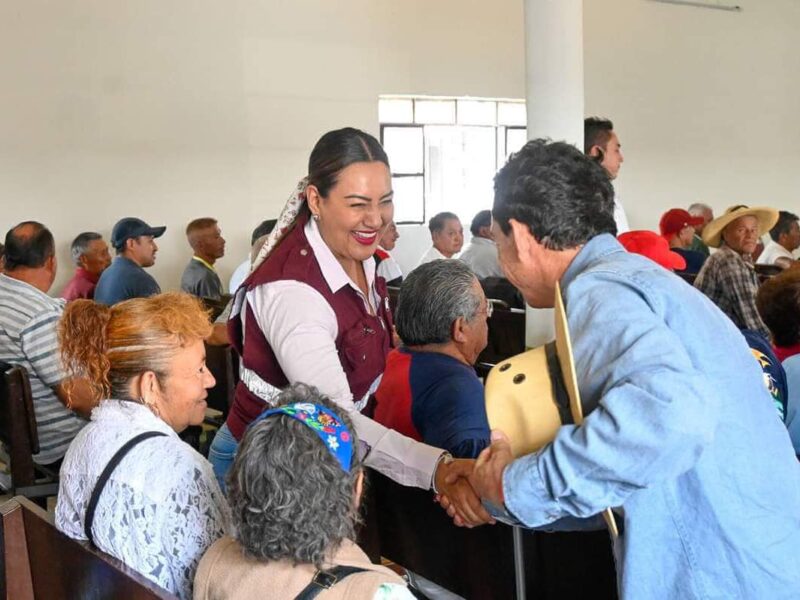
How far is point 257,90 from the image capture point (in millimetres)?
8930

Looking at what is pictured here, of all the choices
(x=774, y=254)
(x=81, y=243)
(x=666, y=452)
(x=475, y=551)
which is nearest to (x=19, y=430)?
A: (x=475, y=551)

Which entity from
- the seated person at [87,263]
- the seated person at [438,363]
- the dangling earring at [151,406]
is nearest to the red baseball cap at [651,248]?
the seated person at [438,363]

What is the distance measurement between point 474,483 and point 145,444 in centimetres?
64

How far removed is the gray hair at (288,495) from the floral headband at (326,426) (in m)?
0.01

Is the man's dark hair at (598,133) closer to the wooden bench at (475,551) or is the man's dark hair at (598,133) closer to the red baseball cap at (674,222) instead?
the red baseball cap at (674,222)

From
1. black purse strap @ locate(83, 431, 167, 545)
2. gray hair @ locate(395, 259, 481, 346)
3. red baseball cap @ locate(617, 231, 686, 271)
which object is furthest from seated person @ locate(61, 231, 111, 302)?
black purse strap @ locate(83, 431, 167, 545)

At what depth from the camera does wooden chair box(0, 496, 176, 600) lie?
160cm

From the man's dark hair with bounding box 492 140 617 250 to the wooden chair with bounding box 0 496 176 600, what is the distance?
832 mm

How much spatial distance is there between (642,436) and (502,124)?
369 inches

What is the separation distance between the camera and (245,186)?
8930 millimetres

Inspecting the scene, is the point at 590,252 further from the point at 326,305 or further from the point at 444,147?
the point at 444,147

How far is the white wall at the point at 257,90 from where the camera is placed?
796 centimetres

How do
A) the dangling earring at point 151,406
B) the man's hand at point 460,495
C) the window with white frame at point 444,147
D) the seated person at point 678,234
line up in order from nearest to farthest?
1. the man's hand at point 460,495
2. the dangling earring at point 151,406
3. the seated person at point 678,234
4. the window with white frame at point 444,147

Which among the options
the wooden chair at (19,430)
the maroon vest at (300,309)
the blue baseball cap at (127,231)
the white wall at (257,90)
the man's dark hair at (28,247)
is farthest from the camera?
the white wall at (257,90)
